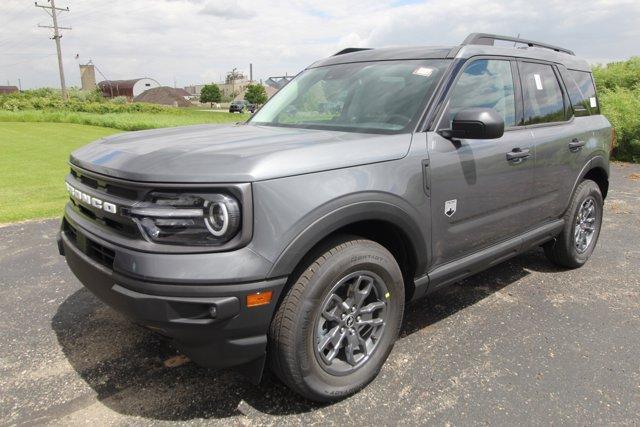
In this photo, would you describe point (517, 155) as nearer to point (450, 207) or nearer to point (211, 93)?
point (450, 207)

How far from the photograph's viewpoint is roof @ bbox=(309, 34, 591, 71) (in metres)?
3.32

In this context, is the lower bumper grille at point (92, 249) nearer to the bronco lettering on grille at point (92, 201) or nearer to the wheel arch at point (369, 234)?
the bronco lettering on grille at point (92, 201)

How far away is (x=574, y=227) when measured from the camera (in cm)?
445

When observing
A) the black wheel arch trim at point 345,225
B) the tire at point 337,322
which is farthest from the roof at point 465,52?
the tire at point 337,322

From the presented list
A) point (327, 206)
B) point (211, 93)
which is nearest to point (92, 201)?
point (327, 206)

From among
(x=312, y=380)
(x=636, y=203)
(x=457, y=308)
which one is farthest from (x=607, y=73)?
(x=312, y=380)

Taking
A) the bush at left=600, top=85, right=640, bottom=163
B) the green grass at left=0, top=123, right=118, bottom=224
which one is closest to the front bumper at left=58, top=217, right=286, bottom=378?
the green grass at left=0, top=123, right=118, bottom=224

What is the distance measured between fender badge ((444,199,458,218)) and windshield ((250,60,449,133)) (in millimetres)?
518

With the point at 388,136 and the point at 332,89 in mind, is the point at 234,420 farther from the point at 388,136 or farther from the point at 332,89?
the point at 332,89

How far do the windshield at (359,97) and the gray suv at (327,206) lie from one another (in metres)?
0.01

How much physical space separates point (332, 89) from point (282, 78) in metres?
1.54

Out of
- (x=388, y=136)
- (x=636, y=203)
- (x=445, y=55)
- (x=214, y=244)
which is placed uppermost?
(x=445, y=55)

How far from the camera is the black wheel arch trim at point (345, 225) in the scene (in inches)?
87.8

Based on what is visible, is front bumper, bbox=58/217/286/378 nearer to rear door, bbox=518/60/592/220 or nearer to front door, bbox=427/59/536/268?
front door, bbox=427/59/536/268
